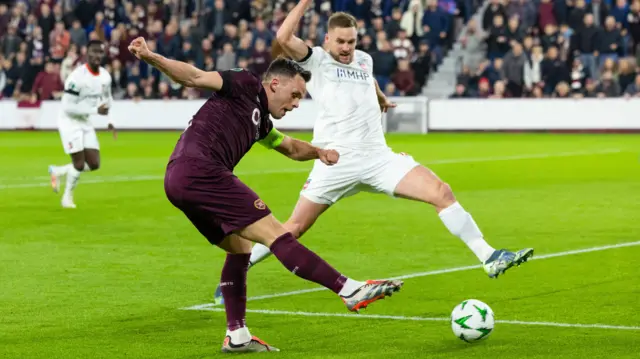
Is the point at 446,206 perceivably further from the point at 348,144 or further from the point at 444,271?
the point at 444,271

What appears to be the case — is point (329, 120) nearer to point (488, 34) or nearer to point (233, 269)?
point (233, 269)

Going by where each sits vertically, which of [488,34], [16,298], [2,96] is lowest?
[2,96]

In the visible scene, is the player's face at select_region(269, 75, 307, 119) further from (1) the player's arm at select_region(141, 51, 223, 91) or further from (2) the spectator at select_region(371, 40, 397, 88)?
(2) the spectator at select_region(371, 40, 397, 88)

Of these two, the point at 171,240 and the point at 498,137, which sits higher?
the point at 171,240

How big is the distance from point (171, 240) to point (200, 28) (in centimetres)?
2482

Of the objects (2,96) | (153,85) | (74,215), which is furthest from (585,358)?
(2,96)

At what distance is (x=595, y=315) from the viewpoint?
8.89 meters

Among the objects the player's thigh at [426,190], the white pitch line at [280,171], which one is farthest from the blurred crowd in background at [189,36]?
the player's thigh at [426,190]

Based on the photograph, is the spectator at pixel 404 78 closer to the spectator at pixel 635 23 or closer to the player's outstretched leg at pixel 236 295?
the spectator at pixel 635 23

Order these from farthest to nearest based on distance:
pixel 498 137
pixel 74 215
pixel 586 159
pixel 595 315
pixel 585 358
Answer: pixel 498 137 < pixel 586 159 < pixel 74 215 < pixel 595 315 < pixel 585 358

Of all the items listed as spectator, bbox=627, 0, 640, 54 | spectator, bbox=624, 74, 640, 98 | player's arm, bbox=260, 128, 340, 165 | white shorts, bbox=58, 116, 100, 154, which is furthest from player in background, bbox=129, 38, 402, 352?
spectator, bbox=627, 0, 640, 54

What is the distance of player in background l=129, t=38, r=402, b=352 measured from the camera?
24.4 ft

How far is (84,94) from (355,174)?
27.9 feet

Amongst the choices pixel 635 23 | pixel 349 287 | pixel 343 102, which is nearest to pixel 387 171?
→ pixel 343 102
